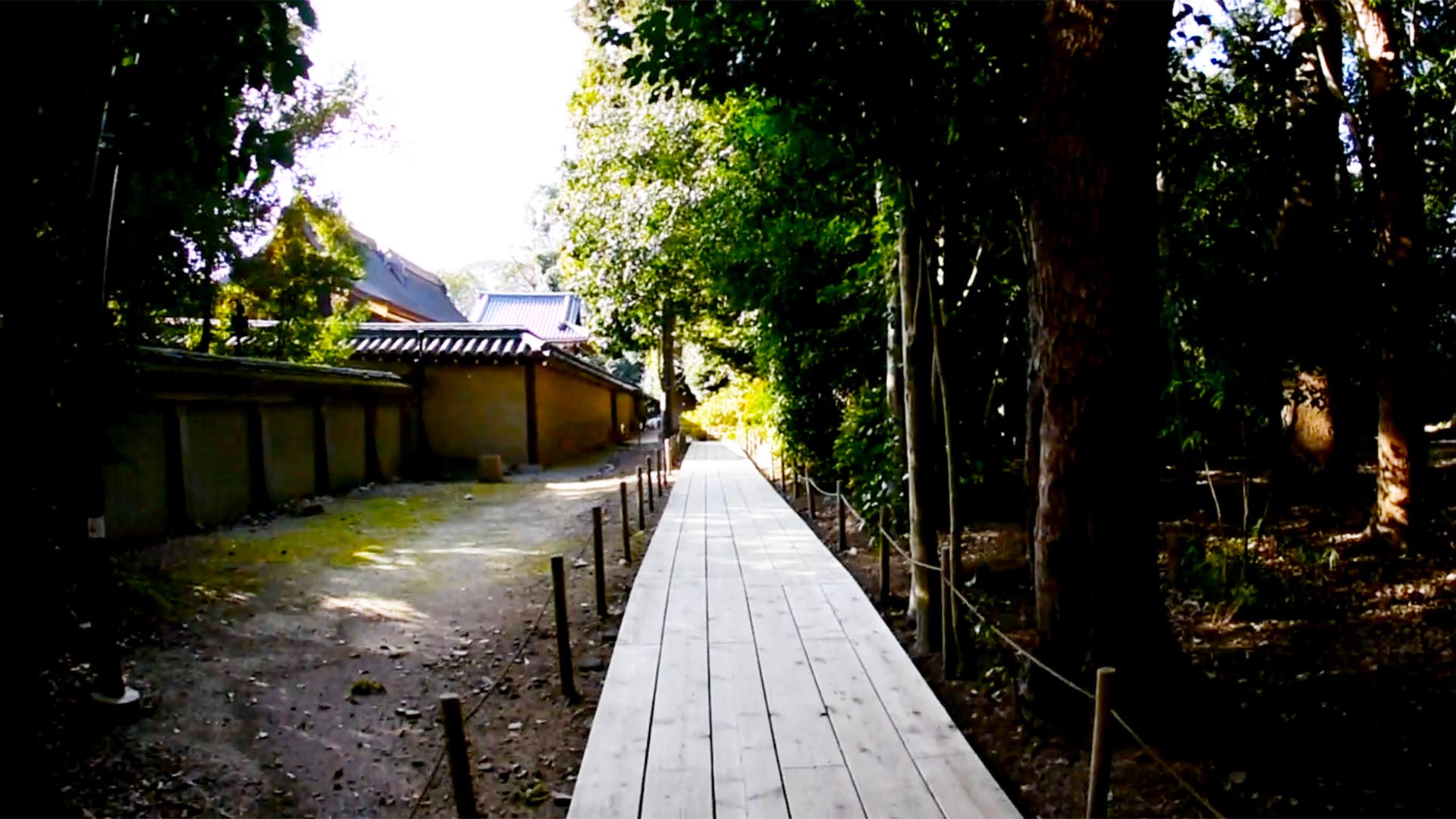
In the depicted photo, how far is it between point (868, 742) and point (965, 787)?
1.78 feet

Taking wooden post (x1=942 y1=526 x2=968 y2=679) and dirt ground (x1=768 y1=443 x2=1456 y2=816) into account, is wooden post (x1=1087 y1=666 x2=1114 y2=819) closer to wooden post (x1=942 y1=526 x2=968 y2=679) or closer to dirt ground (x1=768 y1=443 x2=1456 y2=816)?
dirt ground (x1=768 y1=443 x2=1456 y2=816)

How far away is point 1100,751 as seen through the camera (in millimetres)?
2705

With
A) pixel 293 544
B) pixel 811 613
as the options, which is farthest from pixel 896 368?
pixel 293 544

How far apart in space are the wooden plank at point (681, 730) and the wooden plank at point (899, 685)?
0.92m

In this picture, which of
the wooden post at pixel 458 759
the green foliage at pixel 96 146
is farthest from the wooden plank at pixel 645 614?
the green foliage at pixel 96 146

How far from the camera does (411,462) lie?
17.2m

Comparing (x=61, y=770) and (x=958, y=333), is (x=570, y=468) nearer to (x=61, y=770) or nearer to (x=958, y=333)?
(x=958, y=333)

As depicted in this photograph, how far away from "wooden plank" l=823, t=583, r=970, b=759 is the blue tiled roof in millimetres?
29350

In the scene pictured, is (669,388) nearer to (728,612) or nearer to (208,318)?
(208,318)

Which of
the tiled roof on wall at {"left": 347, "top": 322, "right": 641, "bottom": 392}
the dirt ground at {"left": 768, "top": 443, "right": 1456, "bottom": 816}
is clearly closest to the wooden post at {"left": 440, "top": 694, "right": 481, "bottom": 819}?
the dirt ground at {"left": 768, "top": 443, "right": 1456, "bottom": 816}

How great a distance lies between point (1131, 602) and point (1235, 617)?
2861 millimetres

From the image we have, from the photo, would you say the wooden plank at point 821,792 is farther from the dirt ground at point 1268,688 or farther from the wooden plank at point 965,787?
the dirt ground at point 1268,688

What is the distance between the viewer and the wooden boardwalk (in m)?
3.38

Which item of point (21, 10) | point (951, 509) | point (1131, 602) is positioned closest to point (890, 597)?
point (951, 509)
